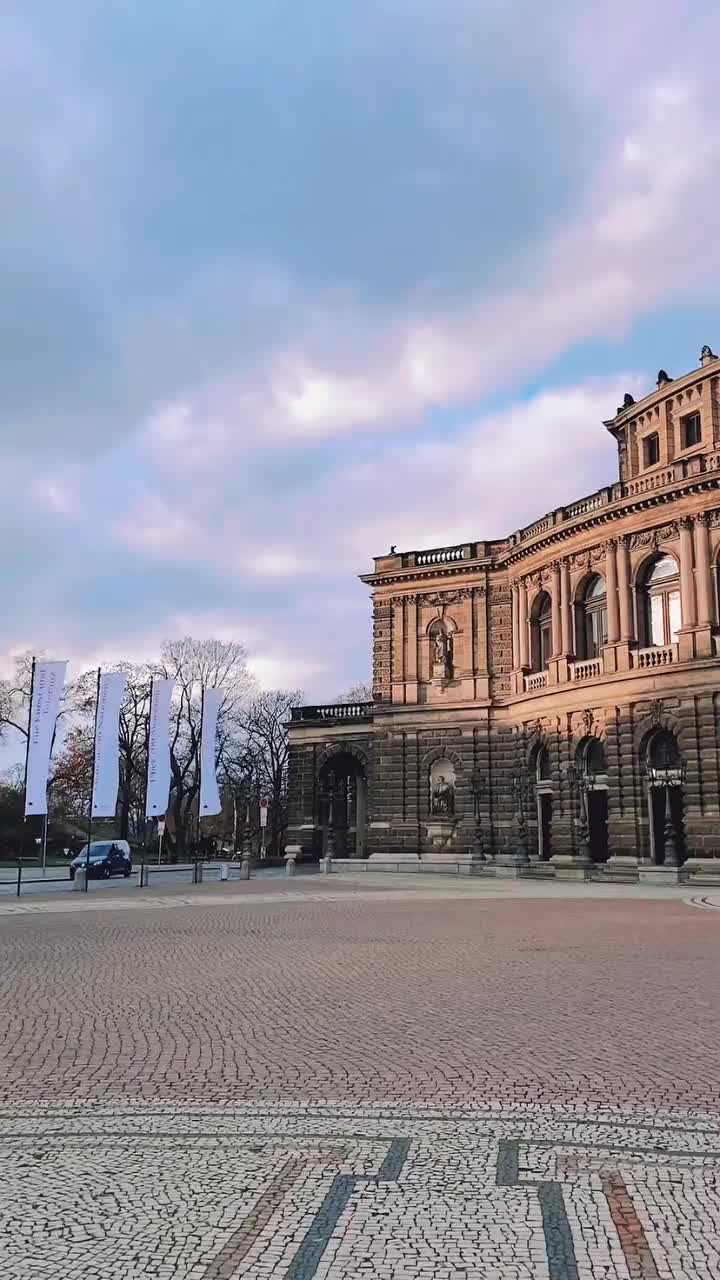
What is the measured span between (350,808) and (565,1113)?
61404mm

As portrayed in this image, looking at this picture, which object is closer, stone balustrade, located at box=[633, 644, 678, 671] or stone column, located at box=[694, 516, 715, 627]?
stone column, located at box=[694, 516, 715, 627]

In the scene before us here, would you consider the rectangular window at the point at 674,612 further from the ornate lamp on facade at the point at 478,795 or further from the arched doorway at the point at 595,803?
the ornate lamp on facade at the point at 478,795

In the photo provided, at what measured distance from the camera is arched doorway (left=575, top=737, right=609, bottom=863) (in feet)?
150

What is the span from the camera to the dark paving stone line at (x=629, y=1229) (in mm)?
4758

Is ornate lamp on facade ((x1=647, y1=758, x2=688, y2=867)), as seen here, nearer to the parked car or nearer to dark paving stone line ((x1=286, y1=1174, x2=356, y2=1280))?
the parked car

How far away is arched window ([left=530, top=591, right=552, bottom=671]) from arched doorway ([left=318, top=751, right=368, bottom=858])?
44.6 ft

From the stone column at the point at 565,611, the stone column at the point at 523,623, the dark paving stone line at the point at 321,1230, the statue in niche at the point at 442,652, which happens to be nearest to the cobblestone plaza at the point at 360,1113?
the dark paving stone line at the point at 321,1230

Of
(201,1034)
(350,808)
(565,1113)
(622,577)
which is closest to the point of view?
(565,1113)

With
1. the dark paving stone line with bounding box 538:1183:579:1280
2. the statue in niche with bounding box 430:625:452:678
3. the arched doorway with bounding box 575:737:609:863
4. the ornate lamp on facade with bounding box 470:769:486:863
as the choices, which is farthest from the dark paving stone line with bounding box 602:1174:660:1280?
the statue in niche with bounding box 430:625:452:678

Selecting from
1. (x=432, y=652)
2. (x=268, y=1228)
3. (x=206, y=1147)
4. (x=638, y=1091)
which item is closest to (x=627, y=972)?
(x=638, y=1091)

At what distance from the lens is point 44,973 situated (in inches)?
571

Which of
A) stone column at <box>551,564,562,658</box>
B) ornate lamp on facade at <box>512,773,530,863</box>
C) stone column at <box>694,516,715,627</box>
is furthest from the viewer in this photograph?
ornate lamp on facade at <box>512,773,530,863</box>

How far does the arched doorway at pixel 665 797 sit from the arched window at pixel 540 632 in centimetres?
964

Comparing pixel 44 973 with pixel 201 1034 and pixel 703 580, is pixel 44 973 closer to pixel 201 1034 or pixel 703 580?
pixel 201 1034
